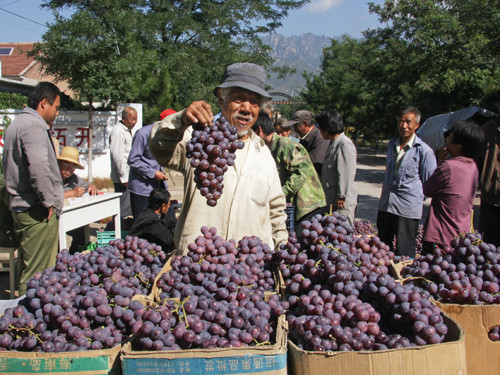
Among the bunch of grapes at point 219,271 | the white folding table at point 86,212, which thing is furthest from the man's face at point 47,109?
the bunch of grapes at point 219,271

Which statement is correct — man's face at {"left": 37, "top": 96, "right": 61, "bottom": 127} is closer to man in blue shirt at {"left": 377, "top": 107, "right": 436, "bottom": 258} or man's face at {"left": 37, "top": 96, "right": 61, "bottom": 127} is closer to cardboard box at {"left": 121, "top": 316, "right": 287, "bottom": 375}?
cardboard box at {"left": 121, "top": 316, "right": 287, "bottom": 375}

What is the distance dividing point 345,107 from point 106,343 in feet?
109

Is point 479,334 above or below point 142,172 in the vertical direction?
below

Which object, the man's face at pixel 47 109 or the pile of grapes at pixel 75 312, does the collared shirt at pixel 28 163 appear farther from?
the pile of grapes at pixel 75 312

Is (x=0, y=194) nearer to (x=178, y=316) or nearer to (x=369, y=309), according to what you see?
(x=178, y=316)

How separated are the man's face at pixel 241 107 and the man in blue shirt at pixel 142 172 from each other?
3202mm

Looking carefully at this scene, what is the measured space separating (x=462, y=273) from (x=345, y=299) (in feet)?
2.42

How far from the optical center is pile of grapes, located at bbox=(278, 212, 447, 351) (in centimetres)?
157

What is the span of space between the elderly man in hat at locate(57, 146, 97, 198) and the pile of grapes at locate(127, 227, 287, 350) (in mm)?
3412

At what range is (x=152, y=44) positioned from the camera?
17859 millimetres

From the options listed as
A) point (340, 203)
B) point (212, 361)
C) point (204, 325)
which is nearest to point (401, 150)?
point (340, 203)

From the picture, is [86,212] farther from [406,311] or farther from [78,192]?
[406,311]

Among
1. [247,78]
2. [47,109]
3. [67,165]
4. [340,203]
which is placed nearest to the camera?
[247,78]

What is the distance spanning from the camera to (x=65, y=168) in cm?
507
